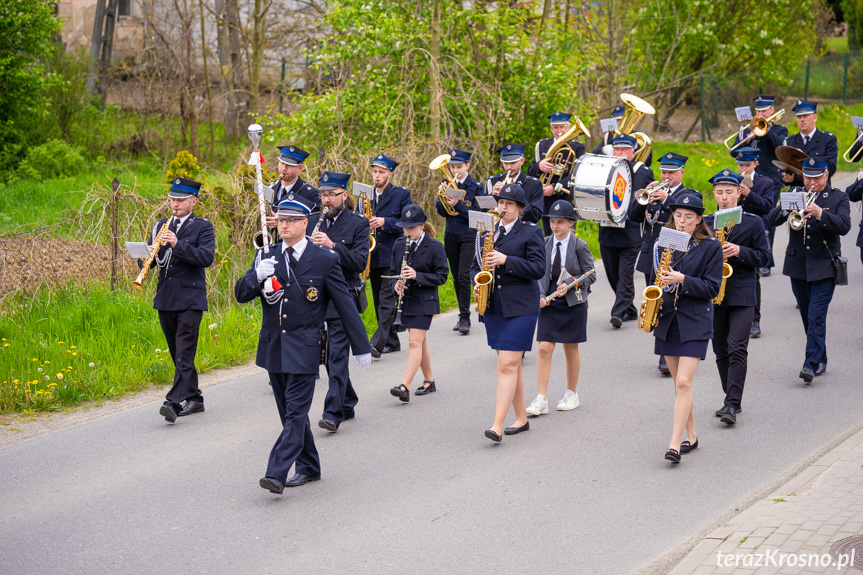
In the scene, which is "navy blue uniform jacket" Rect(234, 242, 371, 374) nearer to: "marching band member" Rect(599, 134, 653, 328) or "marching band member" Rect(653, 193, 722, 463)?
"marching band member" Rect(653, 193, 722, 463)

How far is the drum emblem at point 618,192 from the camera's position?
1178 cm

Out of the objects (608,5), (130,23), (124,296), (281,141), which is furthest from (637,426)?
(130,23)

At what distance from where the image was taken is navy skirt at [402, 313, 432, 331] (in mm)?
9156

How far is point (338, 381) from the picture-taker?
8.50 m

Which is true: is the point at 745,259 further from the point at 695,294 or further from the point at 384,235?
the point at 384,235

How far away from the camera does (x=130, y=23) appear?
96.4 ft

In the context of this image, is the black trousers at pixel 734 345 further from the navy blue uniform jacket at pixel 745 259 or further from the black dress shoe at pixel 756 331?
the black dress shoe at pixel 756 331

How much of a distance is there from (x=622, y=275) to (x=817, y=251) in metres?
2.75

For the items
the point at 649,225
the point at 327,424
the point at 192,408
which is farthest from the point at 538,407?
the point at 192,408

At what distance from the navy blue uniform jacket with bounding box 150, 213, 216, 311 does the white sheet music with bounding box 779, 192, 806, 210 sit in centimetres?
547

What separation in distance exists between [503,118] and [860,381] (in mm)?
9765

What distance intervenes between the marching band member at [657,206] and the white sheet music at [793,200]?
109 cm

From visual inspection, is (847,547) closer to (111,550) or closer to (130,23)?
(111,550)

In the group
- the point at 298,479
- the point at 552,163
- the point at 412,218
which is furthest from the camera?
the point at 552,163
